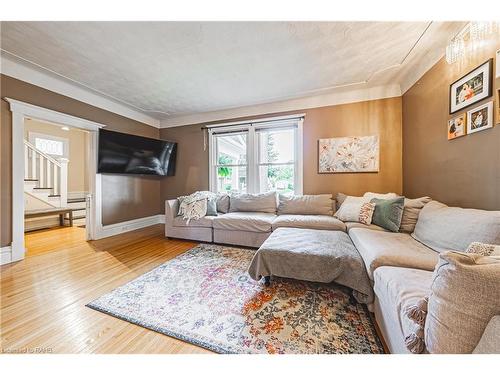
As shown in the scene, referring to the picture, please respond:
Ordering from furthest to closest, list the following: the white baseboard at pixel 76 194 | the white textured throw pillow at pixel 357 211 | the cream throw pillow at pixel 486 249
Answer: the white baseboard at pixel 76 194, the white textured throw pillow at pixel 357 211, the cream throw pillow at pixel 486 249

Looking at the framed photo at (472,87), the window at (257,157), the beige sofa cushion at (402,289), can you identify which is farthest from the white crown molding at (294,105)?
the beige sofa cushion at (402,289)

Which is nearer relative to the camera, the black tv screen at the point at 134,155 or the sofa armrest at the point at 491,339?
the sofa armrest at the point at 491,339

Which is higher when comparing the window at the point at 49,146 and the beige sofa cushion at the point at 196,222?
the window at the point at 49,146

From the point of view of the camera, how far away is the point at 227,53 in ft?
6.91

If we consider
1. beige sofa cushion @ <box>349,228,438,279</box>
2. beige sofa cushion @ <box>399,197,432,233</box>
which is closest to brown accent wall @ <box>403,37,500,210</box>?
beige sofa cushion @ <box>399,197,432,233</box>

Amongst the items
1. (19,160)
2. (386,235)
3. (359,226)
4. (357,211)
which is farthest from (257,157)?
(19,160)

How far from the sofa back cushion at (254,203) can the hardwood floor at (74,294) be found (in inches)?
39.2

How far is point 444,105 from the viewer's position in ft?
6.45

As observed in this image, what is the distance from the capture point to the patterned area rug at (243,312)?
46.3 inches

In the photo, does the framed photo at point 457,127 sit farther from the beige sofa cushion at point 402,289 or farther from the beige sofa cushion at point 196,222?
the beige sofa cushion at point 196,222

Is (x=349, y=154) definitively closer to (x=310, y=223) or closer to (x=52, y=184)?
(x=310, y=223)
